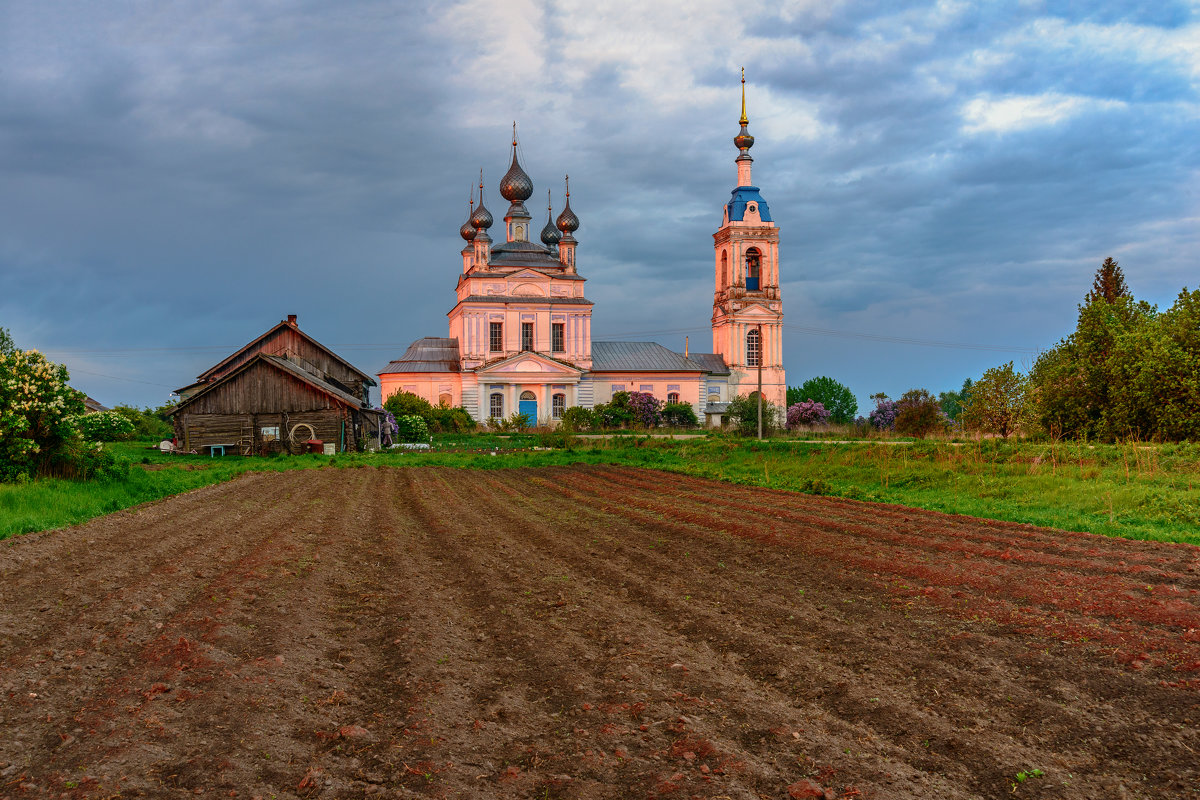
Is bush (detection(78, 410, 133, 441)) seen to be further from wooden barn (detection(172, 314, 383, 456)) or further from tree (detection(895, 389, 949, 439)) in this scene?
tree (detection(895, 389, 949, 439))

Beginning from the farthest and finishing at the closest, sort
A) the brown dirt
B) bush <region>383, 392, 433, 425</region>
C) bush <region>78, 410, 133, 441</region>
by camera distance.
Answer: bush <region>383, 392, 433, 425</region> < bush <region>78, 410, 133, 441</region> < the brown dirt

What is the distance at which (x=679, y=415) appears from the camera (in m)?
60.1

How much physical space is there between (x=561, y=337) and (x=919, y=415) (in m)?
27.4

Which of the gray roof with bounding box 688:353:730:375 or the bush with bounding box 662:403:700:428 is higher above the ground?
the gray roof with bounding box 688:353:730:375

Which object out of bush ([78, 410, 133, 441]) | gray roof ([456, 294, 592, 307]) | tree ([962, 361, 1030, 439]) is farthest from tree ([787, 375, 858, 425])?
bush ([78, 410, 133, 441])

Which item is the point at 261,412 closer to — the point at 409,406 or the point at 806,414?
the point at 409,406

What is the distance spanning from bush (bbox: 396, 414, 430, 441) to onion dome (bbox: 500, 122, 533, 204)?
79.5 feet

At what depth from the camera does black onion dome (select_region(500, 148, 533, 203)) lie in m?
64.9

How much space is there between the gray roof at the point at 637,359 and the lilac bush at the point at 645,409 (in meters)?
3.97

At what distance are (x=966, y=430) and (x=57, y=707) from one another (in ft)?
118

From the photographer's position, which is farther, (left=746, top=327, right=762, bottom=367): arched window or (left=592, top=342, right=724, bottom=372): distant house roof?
(left=746, top=327, right=762, bottom=367): arched window

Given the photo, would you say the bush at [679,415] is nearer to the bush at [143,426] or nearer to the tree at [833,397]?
the tree at [833,397]

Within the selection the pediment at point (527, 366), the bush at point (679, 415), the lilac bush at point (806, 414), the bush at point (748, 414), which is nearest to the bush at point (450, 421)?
the pediment at point (527, 366)

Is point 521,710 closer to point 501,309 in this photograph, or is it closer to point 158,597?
point 158,597
